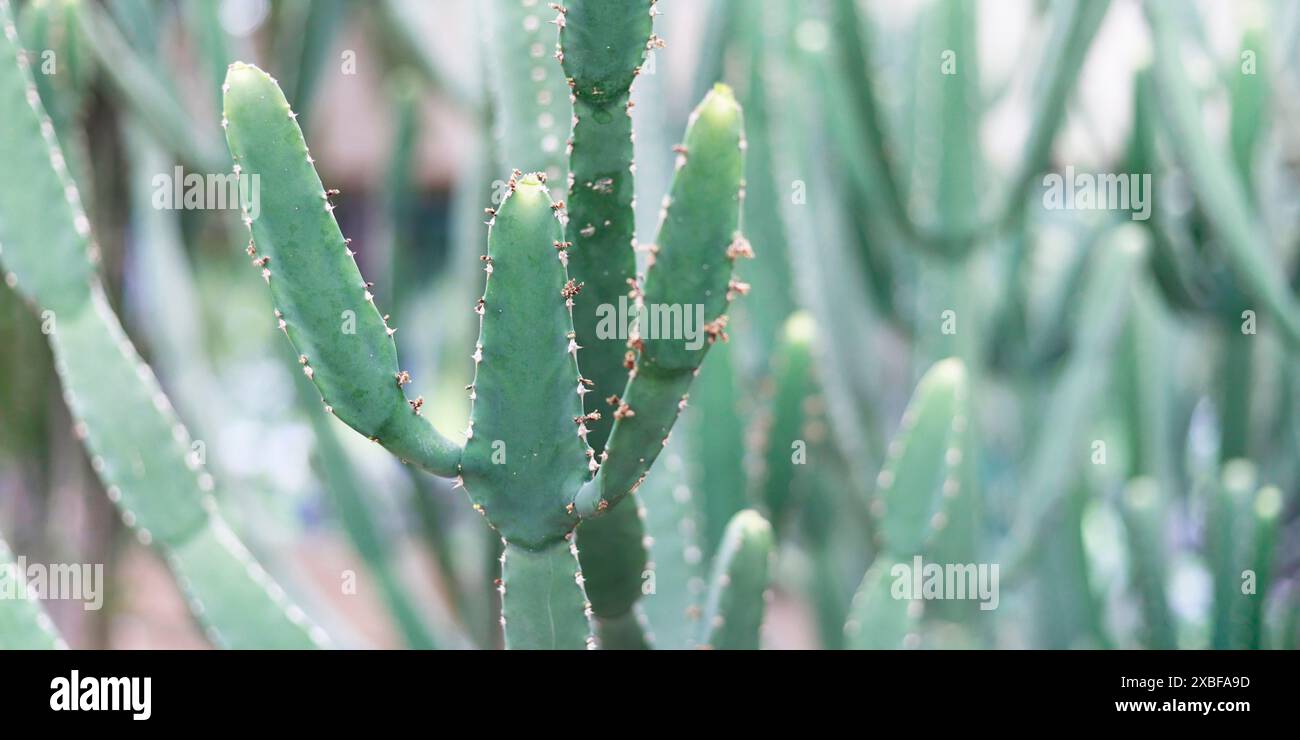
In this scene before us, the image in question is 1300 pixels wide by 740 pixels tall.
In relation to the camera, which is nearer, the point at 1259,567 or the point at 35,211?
the point at 35,211

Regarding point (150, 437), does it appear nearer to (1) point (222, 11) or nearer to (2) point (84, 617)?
(1) point (222, 11)

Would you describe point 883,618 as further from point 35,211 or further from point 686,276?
point 35,211

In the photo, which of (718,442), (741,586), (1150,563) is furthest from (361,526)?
(1150,563)

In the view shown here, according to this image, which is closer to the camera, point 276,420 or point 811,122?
point 811,122

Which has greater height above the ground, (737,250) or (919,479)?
(737,250)

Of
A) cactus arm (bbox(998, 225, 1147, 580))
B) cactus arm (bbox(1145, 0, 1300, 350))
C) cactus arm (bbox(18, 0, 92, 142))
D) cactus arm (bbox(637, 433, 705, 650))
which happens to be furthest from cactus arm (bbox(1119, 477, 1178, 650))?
cactus arm (bbox(18, 0, 92, 142))

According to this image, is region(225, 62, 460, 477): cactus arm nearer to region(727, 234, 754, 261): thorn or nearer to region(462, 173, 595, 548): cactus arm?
region(462, 173, 595, 548): cactus arm
